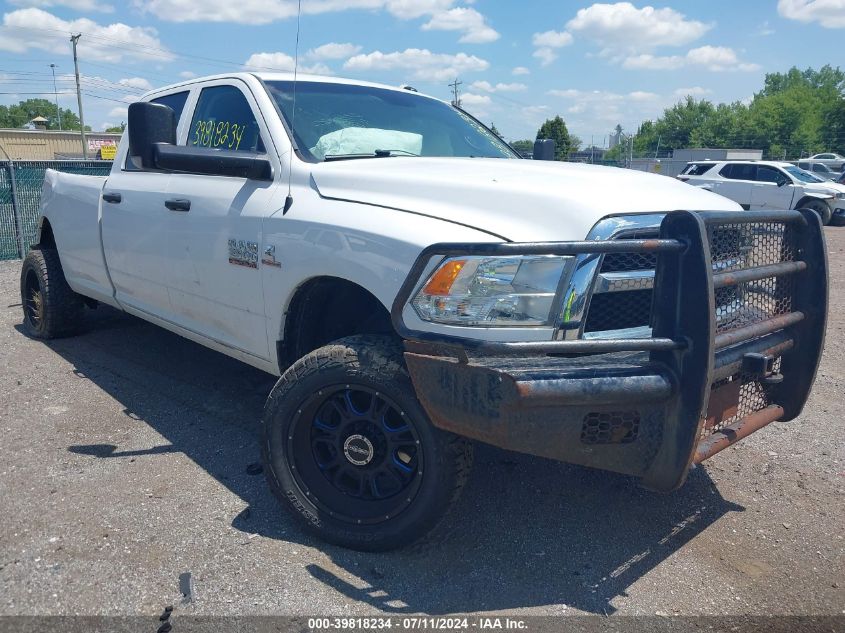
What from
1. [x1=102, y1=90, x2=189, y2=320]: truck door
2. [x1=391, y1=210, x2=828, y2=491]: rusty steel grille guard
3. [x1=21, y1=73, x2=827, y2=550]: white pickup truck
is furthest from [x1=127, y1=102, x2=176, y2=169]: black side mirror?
[x1=391, y1=210, x2=828, y2=491]: rusty steel grille guard

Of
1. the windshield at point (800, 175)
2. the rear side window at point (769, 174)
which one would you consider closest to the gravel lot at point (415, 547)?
the rear side window at point (769, 174)

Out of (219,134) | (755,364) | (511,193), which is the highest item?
(219,134)

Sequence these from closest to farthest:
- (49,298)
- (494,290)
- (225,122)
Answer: (494,290), (225,122), (49,298)

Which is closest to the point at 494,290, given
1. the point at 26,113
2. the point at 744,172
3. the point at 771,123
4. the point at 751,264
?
the point at 751,264

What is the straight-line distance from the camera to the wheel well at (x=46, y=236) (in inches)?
237

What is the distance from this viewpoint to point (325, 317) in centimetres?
343

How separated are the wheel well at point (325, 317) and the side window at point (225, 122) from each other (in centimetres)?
86

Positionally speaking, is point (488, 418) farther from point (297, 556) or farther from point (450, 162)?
point (450, 162)

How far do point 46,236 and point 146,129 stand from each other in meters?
3.47

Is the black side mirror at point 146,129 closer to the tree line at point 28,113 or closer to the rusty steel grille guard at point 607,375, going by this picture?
the rusty steel grille guard at point 607,375

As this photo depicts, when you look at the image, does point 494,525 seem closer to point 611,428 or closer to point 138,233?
point 611,428

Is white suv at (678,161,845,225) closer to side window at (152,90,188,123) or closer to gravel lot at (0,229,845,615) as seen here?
gravel lot at (0,229,845,615)

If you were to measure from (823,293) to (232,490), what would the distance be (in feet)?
9.24

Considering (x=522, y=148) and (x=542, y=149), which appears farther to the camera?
(x=522, y=148)
